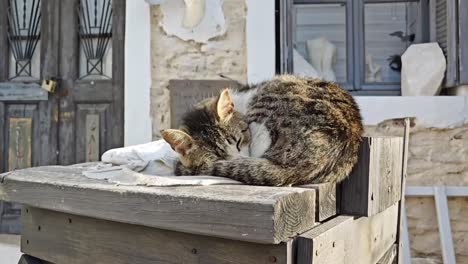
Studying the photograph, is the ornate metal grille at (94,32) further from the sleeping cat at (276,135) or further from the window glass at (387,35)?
the sleeping cat at (276,135)

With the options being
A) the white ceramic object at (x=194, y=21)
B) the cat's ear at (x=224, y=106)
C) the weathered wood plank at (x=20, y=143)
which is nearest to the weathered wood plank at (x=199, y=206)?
the cat's ear at (x=224, y=106)

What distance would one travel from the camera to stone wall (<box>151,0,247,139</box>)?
338 centimetres

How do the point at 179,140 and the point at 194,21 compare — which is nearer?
the point at 179,140

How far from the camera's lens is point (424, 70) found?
129 inches

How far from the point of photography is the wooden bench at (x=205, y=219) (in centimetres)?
82

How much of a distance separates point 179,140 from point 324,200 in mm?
438

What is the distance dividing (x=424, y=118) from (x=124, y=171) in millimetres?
2612

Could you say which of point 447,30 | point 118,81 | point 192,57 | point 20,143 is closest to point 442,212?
point 447,30

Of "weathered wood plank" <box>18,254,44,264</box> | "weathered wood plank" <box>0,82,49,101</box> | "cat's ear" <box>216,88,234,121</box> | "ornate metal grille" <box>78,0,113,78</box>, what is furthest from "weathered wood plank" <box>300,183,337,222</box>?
"weathered wood plank" <box>0,82,49,101</box>

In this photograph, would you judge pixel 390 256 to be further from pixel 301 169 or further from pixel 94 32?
pixel 94 32

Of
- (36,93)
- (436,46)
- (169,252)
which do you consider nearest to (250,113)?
(169,252)

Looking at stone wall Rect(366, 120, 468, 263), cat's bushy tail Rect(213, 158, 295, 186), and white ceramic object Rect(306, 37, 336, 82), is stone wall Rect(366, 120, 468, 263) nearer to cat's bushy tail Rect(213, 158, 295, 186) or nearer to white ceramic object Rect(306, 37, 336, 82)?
white ceramic object Rect(306, 37, 336, 82)

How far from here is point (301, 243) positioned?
84cm

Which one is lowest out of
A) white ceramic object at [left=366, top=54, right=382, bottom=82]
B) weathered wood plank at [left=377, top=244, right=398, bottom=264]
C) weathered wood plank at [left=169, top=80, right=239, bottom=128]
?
weathered wood plank at [left=377, top=244, right=398, bottom=264]
